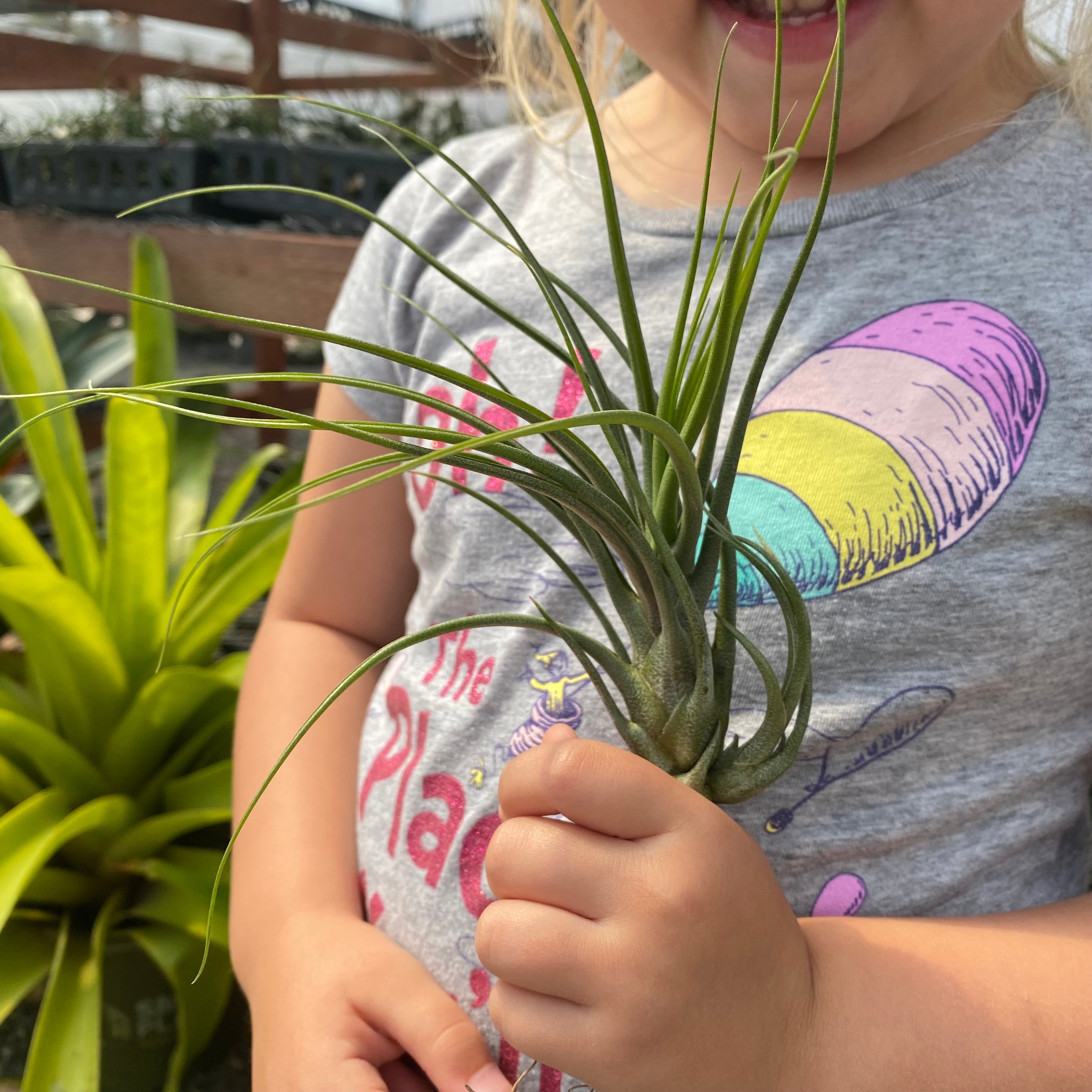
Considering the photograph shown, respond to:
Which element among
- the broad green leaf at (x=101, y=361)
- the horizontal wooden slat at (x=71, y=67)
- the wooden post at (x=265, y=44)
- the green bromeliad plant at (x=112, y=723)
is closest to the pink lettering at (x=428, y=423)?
the green bromeliad plant at (x=112, y=723)

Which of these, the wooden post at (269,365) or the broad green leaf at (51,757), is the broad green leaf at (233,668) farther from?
the wooden post at (269,365)

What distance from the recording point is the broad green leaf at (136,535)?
869 millimetres

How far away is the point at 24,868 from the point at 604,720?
1.60 feet

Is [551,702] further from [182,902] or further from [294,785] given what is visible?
[182,902]

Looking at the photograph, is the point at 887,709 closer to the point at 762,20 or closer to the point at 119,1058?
the point at 762,20

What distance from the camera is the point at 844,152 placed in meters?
0.51

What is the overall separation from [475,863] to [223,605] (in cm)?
55

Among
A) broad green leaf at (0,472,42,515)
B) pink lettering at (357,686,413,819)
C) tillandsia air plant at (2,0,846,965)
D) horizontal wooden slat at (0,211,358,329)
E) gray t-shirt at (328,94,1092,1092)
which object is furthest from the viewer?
broad green leaf at (0,472,42,515)

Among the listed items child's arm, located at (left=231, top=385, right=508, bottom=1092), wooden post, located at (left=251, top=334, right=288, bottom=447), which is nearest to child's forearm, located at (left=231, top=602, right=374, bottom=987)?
child's arm, located at (left=231, top=385, right=508, bottom=1092)

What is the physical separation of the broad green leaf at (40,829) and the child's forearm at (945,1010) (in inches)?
22.4

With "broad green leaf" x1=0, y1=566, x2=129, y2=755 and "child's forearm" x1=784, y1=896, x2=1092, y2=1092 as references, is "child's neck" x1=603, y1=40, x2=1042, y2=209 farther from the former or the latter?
"broad green leaf" x1=0, y1=566, x2=129, y2=755

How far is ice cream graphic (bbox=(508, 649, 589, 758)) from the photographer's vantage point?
49 centimetres

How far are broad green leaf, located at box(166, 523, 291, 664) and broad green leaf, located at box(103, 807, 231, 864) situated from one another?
160 mm

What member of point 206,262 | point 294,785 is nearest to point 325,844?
point 294,785
